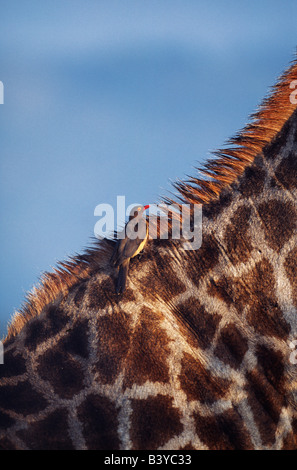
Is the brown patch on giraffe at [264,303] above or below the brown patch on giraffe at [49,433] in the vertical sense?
above

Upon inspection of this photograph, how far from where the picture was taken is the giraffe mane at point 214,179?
3.56 m

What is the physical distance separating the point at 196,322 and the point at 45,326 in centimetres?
118

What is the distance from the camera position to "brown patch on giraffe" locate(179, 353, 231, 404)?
325cm

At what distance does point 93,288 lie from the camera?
3.55m

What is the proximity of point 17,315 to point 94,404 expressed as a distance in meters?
0.99

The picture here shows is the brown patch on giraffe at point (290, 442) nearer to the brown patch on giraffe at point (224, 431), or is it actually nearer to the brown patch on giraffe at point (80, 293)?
the brown patch on giraffe at point (224, 431)

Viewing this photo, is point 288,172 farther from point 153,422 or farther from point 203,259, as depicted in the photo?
point 153,422

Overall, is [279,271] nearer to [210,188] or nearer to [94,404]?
[210,188]

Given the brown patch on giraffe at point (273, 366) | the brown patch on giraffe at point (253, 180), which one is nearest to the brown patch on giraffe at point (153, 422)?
the brown patch on giraffe at point (273, 366)

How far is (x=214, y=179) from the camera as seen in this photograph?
3.59m

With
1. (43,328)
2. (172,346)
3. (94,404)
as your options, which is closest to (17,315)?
(43,328)

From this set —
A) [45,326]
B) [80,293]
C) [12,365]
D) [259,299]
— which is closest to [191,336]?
[259,299]

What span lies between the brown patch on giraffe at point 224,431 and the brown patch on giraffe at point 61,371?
35.4 inches
